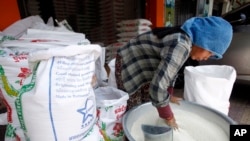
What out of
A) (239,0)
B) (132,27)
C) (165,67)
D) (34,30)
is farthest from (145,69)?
(239,0)

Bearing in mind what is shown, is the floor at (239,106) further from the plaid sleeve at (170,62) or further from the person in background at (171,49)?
the plaid sleeve at (170,62)

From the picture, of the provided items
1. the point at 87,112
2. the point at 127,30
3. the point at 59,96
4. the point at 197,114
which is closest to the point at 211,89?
the point at 197,114

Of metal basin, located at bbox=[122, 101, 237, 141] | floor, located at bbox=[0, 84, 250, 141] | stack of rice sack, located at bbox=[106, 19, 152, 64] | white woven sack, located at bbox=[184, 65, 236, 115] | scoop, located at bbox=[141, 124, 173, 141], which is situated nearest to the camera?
scoop, located at bbox=[141, 124, 173, 141]

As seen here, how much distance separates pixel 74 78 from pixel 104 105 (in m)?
0.30

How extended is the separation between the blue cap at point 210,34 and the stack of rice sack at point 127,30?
71.0 inches

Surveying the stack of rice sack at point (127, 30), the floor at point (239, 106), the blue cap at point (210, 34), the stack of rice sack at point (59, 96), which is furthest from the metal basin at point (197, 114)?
the stack of rice sack at point (127, 30)

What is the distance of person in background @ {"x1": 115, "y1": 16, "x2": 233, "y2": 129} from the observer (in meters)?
0.91

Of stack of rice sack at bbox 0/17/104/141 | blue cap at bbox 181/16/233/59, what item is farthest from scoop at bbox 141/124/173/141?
blue cap at bbox 181/16/233/59

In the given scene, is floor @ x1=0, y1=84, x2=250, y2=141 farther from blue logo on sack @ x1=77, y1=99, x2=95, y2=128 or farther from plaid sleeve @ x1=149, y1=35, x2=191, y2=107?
plaid sleeve @ x1=149, y1=35, x2=191, y2=107

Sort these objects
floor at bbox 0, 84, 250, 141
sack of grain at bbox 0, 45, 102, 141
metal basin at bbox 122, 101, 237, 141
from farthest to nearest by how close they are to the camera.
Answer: floor at bbox 0, 84, 250, 141, metal basin at bbox 122, 101, 237, 141, sack of grain at bbox 0, 45, 102, 141

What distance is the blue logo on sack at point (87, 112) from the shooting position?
2.81 feet

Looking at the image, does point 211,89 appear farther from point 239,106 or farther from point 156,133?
point 239,106

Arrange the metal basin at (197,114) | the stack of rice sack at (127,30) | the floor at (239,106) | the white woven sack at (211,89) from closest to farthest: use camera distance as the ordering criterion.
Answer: the metal basin at (197,114), the white woven sack at (211,89), the floor at (239,106), the stack of rice sack at (127,30)

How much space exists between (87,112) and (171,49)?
484mm
